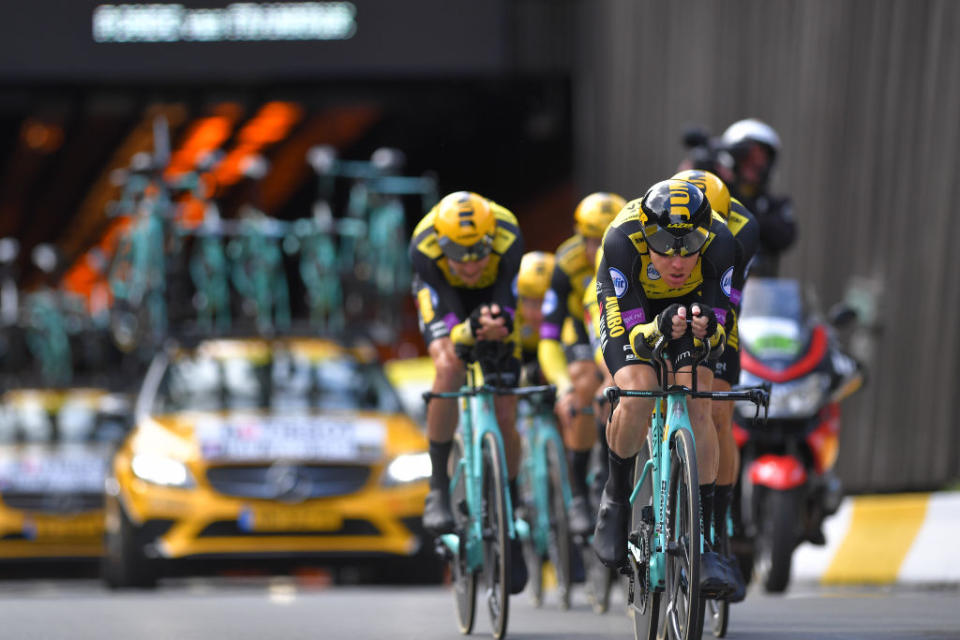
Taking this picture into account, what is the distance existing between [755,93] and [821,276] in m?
2.52

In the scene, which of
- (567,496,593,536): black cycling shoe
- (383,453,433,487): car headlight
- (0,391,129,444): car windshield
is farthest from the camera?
(0,391,129,444): car windshield

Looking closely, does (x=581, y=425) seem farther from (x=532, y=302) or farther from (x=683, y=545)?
(x=683, y=545)

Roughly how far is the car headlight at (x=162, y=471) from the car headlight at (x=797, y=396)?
3.28m

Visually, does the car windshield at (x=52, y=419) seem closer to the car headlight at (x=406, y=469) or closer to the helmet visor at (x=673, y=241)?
the car headlight at (x=406, y=469)

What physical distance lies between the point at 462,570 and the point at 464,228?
4.83 ft

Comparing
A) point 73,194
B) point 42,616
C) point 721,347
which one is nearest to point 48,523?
point 42,616

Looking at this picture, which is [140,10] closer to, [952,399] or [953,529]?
[952,399]

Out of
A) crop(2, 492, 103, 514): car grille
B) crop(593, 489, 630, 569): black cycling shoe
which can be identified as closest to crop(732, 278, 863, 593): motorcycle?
crop(593, 489, 630, 569): black cycling shoe

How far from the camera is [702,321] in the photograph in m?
6.82

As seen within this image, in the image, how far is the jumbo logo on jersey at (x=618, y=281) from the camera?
710 centimetres

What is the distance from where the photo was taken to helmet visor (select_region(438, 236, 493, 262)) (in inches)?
344

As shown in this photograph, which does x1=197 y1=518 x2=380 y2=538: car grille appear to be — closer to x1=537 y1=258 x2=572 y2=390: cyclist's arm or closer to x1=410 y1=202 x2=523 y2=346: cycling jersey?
x1=537 y1=258 x2=572 y2=390: cyclist's arm

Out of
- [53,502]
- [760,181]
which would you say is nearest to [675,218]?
[760,181]

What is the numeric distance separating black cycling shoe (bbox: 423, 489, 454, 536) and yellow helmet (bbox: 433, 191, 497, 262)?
3.50ft
